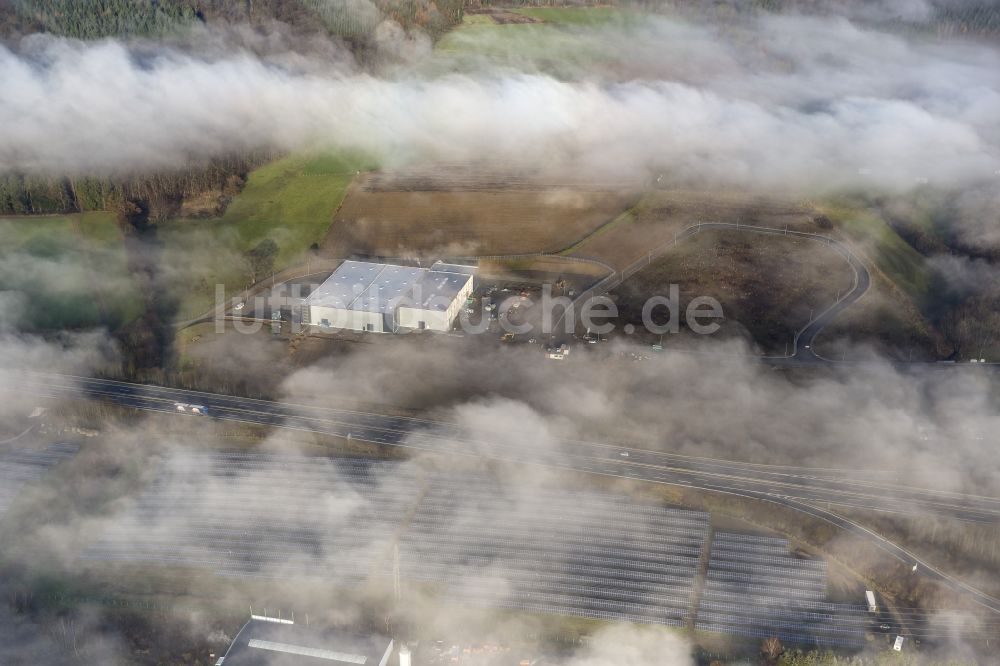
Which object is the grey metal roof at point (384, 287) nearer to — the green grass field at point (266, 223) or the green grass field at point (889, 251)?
the green grass field at point (266, 223)

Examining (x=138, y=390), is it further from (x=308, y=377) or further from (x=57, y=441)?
(x=308, y=377)

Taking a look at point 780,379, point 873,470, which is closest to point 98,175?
point 780,379

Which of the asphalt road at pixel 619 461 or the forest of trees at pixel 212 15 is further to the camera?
the forest of trees at pixel 212 15

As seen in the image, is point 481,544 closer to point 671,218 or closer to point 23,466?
point 23,466

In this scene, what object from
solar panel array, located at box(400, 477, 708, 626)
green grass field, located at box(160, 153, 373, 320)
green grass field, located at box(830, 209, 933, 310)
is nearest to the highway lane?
solar panel array, located at box(400, 477, 708, 626)

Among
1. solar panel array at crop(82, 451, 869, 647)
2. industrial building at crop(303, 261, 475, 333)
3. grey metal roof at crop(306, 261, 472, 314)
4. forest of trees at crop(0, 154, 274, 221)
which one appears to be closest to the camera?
solar panel array at crop(82, 451, 869, 647)

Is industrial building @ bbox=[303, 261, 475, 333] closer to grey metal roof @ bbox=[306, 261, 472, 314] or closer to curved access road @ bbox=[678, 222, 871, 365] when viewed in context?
grey metal roof @ bbox=[306, 261, 472, 314]

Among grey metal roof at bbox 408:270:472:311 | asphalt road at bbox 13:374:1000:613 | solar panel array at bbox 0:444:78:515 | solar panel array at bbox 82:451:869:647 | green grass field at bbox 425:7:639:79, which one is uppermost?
green grass field at bbox 425:7:639:79

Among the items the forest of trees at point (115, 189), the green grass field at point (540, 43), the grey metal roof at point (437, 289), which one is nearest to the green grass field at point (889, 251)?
the grey metal roof at point (437, 289)

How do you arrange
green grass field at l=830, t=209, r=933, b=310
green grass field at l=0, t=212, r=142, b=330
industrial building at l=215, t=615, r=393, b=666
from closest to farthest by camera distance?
industrial building at l=215, t=615, r=393, b=666
green grass field at l=0, t=212, r=142, b=330
green grass field at l=830, t=209, r=933, b=310
